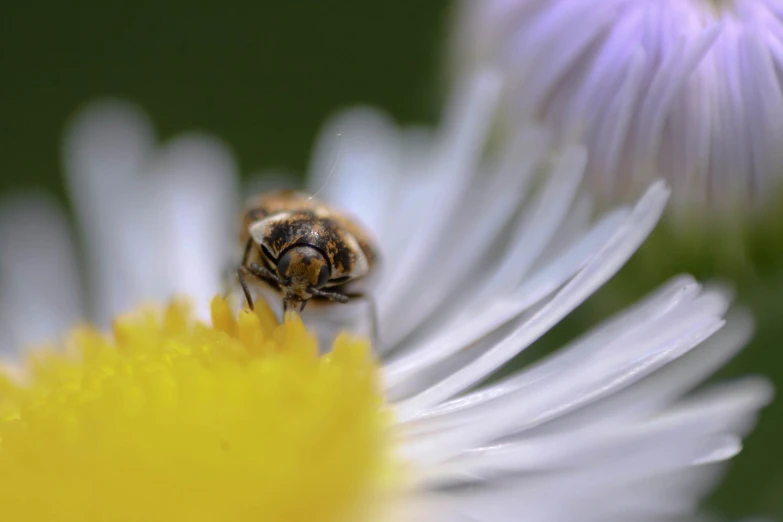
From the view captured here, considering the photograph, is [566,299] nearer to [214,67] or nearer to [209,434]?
[209,434]

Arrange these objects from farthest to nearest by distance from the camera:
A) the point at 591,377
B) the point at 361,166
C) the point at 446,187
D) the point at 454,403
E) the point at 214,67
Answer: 1. the point at 214,67
2. the point at 361,166
3. the point at 446,187
4. the point at 454,403
5. the point at 591,377

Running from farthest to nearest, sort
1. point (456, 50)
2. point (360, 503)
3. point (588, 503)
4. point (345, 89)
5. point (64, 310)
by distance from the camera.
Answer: point (345, 89) → point (64, 310) → point (456, 50) → point (360, 503) → point (588, 503)

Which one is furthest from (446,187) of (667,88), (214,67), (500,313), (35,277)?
(214,67)

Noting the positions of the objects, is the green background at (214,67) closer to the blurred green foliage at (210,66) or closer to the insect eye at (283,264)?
the blurred green foliage at (210,66)

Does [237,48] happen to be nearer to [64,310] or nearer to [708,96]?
[64,310]

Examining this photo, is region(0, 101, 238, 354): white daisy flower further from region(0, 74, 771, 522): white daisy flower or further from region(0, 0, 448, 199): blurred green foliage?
region(0, 0, 448, 199): blurred green foliage

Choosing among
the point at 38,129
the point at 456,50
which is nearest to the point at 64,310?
the point at 456,50

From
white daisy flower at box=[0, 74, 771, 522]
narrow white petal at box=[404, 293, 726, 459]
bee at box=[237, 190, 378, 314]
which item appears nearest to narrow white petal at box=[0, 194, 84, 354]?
white daisy flower at box=[0, 74, 771, 522]
